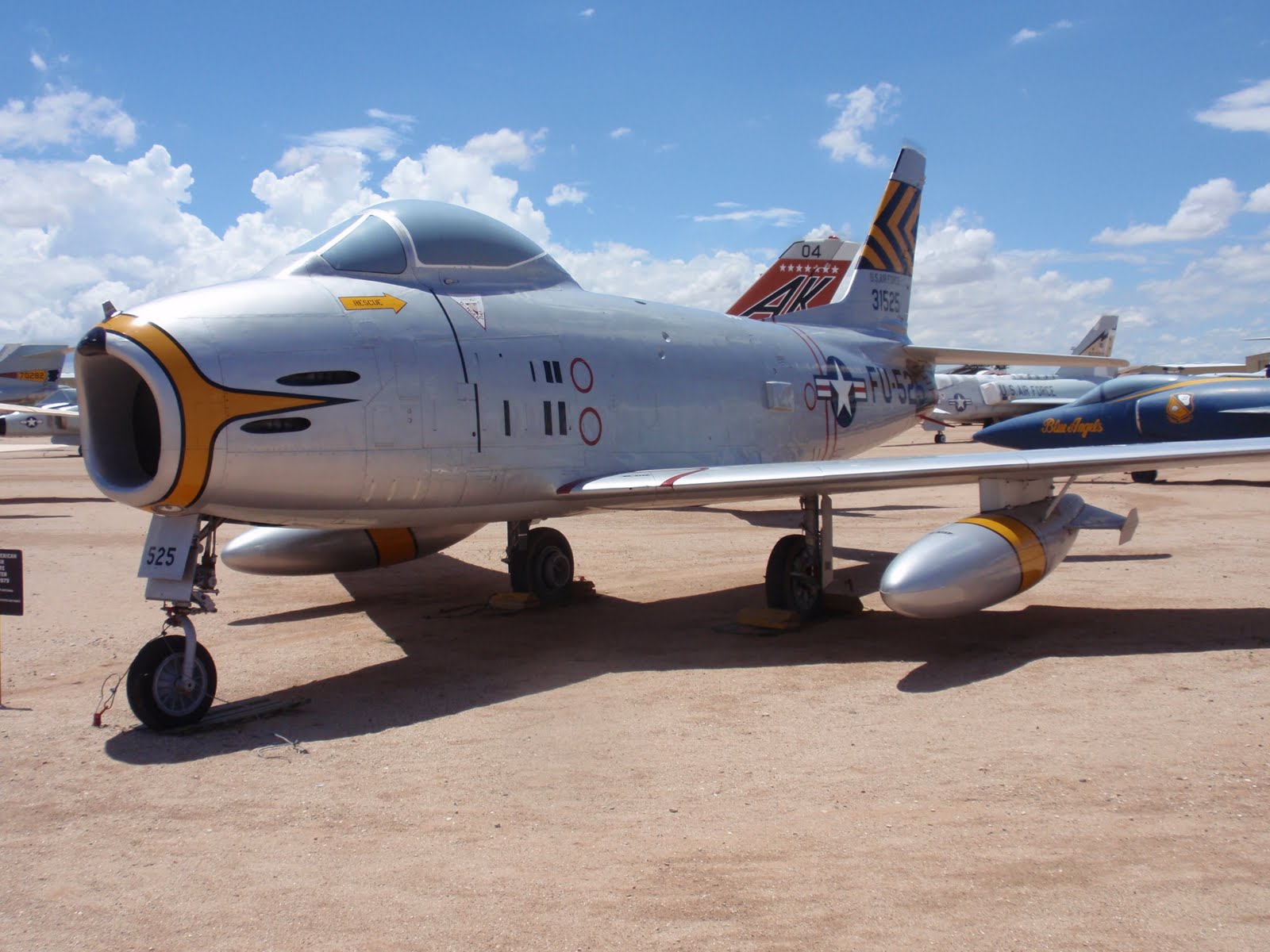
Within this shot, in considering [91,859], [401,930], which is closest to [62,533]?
[91,859]

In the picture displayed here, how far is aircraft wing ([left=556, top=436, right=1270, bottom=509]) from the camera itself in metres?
6.97

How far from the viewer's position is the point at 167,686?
566 cm

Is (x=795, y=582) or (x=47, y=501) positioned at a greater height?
(x=47, y=501)

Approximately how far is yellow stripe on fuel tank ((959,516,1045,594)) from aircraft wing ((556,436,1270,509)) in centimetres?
35

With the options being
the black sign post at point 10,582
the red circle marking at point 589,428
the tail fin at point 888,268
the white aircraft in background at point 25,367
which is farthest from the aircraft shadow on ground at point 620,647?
the white aircraft in background at point 25,367

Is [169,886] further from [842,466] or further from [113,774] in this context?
[842,466]

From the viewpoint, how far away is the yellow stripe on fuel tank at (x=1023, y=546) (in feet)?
23.4

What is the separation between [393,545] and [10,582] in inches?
143

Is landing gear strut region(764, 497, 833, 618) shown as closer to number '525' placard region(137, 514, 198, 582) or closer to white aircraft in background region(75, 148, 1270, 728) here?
white aircraft in background region(75, 148, 1270, 728)

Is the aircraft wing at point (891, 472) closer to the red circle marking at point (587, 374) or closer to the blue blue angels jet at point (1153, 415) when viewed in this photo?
the red circle marking at point (587, 374)

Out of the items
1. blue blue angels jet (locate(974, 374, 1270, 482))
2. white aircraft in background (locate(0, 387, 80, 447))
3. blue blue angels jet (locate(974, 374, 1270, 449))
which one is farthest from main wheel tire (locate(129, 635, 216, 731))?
Result: white aircraft in background (locate(0, 387, 80, 447))

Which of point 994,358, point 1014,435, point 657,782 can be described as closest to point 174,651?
point 657,782

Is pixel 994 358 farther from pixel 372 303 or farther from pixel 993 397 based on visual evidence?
pixel 993 397

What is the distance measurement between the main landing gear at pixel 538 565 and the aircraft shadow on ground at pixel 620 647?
234mm
